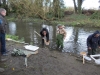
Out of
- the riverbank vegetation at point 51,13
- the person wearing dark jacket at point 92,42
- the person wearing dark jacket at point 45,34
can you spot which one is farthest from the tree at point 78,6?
the person wearing dark jacket at point 92,42

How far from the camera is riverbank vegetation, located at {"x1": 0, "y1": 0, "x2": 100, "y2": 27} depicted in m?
14.3

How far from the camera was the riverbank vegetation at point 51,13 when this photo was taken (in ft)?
47.0

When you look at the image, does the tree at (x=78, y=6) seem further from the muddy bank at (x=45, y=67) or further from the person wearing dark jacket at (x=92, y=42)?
the muddy bank at (x=45, y=67)

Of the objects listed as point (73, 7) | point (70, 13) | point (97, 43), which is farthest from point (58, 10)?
point (97, 43)

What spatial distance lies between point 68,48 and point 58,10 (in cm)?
1588

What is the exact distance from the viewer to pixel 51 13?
920 inches

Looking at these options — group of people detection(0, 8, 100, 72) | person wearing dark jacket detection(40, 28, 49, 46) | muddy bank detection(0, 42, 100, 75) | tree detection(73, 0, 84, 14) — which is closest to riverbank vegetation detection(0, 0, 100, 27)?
tree detection(73, 0, 84, 14)

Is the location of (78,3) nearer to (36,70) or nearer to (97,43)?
(97,43)

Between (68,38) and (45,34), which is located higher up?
(45,34)

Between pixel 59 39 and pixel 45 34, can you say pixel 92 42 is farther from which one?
pixel 45 34

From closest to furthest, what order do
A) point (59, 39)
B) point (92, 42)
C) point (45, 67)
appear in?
point (45, 67) → point (92, 42) → point (59, 39)

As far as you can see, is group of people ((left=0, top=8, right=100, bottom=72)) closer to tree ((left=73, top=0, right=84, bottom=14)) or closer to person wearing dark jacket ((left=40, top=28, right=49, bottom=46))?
person wearing dark jacket ((left=40, top=28, right=49, bottom=46))

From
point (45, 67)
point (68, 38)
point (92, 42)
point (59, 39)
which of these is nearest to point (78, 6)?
point (68, 38)

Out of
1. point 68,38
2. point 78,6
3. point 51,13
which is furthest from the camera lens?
point 78,6
